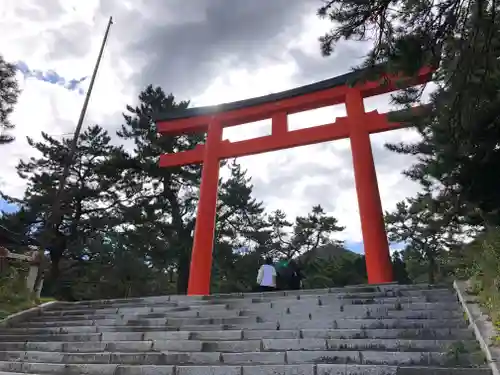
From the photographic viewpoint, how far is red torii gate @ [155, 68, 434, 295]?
748 centimetres

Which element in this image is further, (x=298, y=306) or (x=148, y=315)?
(x=148, y=315)

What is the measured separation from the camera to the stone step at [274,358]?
3188 mm

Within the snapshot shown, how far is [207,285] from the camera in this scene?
8484 millimetres

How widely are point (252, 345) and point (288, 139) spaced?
5.63m

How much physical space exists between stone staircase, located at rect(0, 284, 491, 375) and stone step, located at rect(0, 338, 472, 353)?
0.03ft

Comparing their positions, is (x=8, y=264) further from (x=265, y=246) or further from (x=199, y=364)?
(x=265, y=246)

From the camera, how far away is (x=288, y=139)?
8883 mm

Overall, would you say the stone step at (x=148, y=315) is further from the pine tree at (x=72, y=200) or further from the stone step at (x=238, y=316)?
the pine tree at (x=72, y=200)

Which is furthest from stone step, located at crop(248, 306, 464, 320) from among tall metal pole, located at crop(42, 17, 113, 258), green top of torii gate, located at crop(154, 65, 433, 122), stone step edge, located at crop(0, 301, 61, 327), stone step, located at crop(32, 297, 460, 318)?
tall metal pole, located at crop(42, 17, 113, 258)

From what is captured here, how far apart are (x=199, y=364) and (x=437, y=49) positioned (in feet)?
12.2

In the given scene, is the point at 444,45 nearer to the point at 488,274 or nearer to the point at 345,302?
the point at 488,274

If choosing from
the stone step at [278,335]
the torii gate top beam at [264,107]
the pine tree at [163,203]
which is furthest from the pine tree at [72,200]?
the stone step at [278,335]

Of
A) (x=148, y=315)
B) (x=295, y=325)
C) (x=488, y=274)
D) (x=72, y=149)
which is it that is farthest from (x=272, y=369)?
(x=72, y=149)

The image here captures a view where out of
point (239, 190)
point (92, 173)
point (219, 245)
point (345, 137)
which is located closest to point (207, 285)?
point (345, 137)
